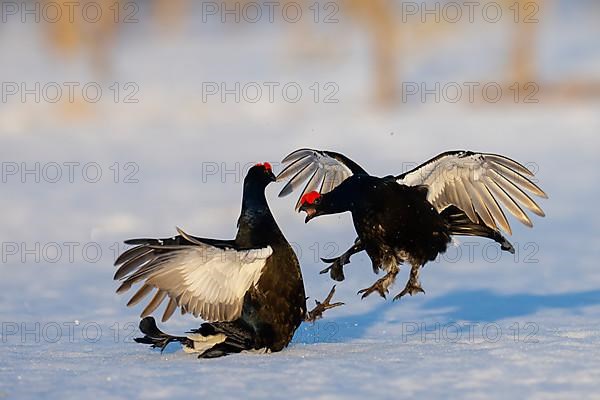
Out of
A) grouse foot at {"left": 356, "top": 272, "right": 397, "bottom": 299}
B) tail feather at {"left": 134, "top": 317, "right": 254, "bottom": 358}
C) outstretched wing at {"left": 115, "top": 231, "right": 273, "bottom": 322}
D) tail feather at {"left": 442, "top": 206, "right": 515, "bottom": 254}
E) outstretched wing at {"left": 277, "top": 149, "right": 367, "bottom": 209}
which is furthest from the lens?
outstretched wing at {"left": 277, "top": 149, "right": 367, "bottom": 209}

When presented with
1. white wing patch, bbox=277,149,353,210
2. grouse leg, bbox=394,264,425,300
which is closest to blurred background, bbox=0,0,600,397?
grouse leg, bbox=394,264,425,300

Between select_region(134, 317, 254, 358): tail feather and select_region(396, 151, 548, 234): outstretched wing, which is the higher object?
select_region(396, 151, 548, 234): outstretched wing

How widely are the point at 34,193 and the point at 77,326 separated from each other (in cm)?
732

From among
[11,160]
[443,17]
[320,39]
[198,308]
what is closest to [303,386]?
[198,308]

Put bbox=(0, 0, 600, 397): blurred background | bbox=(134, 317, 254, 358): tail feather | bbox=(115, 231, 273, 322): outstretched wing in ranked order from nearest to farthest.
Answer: bbox=(115, 231, 273, 322): outstretched wing < bbox=(134, 317, 254, 358): tail feather < bbox=(0, 0, 600, 397): blurred background

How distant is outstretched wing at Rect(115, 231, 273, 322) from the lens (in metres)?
4.96

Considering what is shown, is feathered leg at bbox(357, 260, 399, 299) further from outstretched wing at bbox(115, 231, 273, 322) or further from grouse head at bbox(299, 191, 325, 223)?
outstretched wing at bbox(115, 231, 273, 322)

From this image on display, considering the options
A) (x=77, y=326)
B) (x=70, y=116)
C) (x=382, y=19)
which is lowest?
(x=77, y=326)

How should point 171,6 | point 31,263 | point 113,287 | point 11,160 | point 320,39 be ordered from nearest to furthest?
1. point 113,287
2. point 31,263
3. point 11,160
4. point 320,39
5. point 171,6

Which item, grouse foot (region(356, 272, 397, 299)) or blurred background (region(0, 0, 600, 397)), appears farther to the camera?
blurred background (region(0, 0, 600, 397))

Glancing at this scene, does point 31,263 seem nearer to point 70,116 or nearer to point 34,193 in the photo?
point 34,193

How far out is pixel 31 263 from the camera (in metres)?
9.44

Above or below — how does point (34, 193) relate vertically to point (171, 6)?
below

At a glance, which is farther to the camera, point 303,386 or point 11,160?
point 11,160
